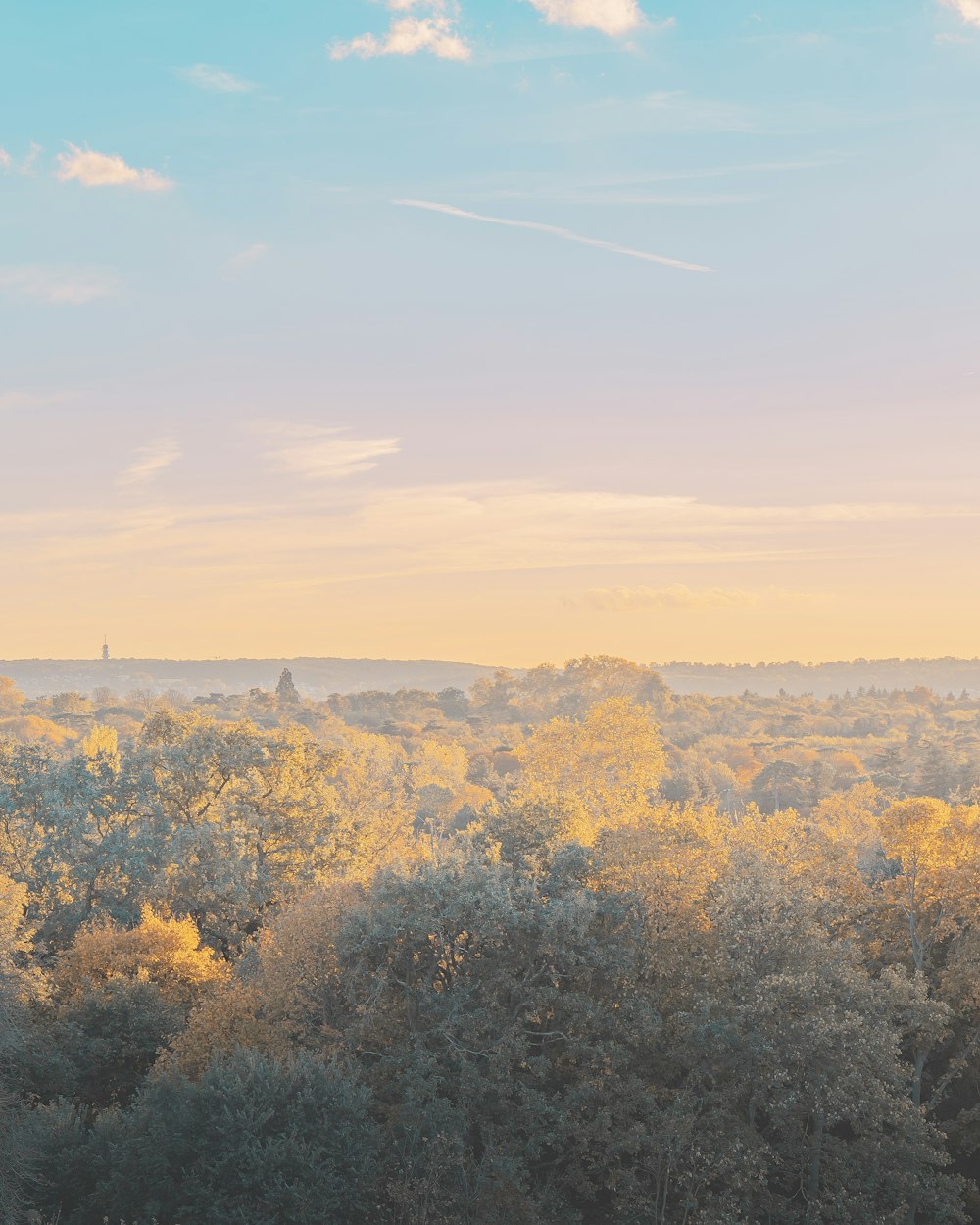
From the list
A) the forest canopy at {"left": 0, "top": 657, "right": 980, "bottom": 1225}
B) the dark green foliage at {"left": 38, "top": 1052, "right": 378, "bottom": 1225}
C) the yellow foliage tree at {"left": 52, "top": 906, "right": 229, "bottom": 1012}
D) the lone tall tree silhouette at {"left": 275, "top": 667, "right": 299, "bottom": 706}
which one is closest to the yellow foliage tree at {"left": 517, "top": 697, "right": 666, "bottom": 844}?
the forest canopy at {"left": 0, "top": 657, "right": 980, "bottom": 1225}

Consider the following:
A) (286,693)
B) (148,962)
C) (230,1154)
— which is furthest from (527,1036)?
(286,693)

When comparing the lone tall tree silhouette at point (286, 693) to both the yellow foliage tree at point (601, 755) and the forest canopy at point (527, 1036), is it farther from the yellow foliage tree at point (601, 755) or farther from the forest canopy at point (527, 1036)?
the forest canopy at point (527, 1036)

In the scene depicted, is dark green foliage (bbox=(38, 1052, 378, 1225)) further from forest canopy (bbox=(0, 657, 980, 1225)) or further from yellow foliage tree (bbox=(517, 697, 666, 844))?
yellow foliage tree (bbox=(517, 697, 666, 844))

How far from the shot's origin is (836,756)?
416ft

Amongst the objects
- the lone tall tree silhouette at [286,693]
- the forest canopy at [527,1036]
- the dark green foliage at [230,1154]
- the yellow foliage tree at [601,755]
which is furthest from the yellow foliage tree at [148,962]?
the lone tall tree silhouette at [286,693]

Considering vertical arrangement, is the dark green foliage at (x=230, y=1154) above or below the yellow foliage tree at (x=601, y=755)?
below

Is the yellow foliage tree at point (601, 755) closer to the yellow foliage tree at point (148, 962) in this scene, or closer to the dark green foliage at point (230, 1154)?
the yellow foliage tree at point (148, 962)

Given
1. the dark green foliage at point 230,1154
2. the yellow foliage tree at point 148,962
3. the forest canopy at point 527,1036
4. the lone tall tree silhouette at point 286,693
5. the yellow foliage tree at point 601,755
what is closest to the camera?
the dark green foliage at point 230,1154

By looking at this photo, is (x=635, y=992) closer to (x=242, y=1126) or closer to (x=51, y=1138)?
(x=242, y=1126)

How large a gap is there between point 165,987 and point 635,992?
13.9 metres

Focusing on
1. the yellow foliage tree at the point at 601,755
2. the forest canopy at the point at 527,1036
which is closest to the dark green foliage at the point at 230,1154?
the forest canopy at the point at 527,1036

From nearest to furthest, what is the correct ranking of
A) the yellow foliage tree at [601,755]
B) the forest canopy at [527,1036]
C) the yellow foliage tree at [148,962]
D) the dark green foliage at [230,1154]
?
the dark green foliage at [230,1154]
the forest canopy at [527,1036]
the yellow foliage tree at [148,962]
the yellow foliage tree at [601,755]

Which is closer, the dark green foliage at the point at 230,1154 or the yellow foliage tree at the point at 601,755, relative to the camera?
the dark green foliage at the point at 230,1154

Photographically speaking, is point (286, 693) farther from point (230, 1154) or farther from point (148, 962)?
point (230, 1154)
